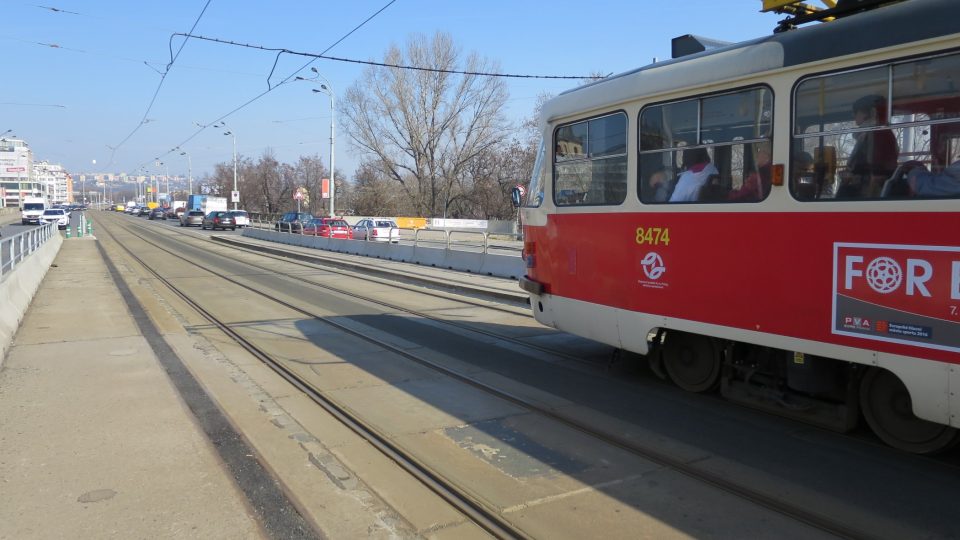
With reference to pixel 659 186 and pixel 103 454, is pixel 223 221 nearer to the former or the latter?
pixel 103 454

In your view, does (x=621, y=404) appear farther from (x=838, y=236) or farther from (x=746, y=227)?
(x=838, y=236)

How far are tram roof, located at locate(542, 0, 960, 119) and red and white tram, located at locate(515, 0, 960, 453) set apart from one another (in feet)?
0.04

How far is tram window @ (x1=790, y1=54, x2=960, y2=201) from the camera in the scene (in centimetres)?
388

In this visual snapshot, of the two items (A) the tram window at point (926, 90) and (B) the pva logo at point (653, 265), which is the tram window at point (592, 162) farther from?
(A) the tram window at point (926, 90)

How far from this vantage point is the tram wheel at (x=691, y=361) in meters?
6.04

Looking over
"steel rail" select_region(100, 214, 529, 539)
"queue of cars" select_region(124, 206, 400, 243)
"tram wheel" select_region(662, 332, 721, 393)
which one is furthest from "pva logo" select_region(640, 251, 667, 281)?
"queue of cars" select_region(124, 206, 400, 243)

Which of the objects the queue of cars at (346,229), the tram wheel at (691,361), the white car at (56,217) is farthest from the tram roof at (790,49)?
the white car at (56,217)

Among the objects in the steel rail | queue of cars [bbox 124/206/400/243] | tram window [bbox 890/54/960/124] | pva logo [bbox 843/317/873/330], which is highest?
tram window [bbox 890/54/960/124]

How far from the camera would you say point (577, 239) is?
6.84 metres

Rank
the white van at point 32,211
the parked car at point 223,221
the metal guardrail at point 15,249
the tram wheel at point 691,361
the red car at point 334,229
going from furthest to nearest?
the white van at point 32,211
the parked car at point 223,221
the red car at point 334,229
the metal guardrail at point 15,249
the tram wheel at point 691,361

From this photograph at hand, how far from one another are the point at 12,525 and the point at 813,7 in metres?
8.07

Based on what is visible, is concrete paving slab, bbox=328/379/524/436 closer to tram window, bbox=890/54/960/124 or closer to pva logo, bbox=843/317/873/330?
pva logo, bbox=843/317/873/330

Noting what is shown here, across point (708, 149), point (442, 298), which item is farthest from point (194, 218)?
point (708, 149)

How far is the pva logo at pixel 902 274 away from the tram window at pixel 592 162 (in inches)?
90.2
